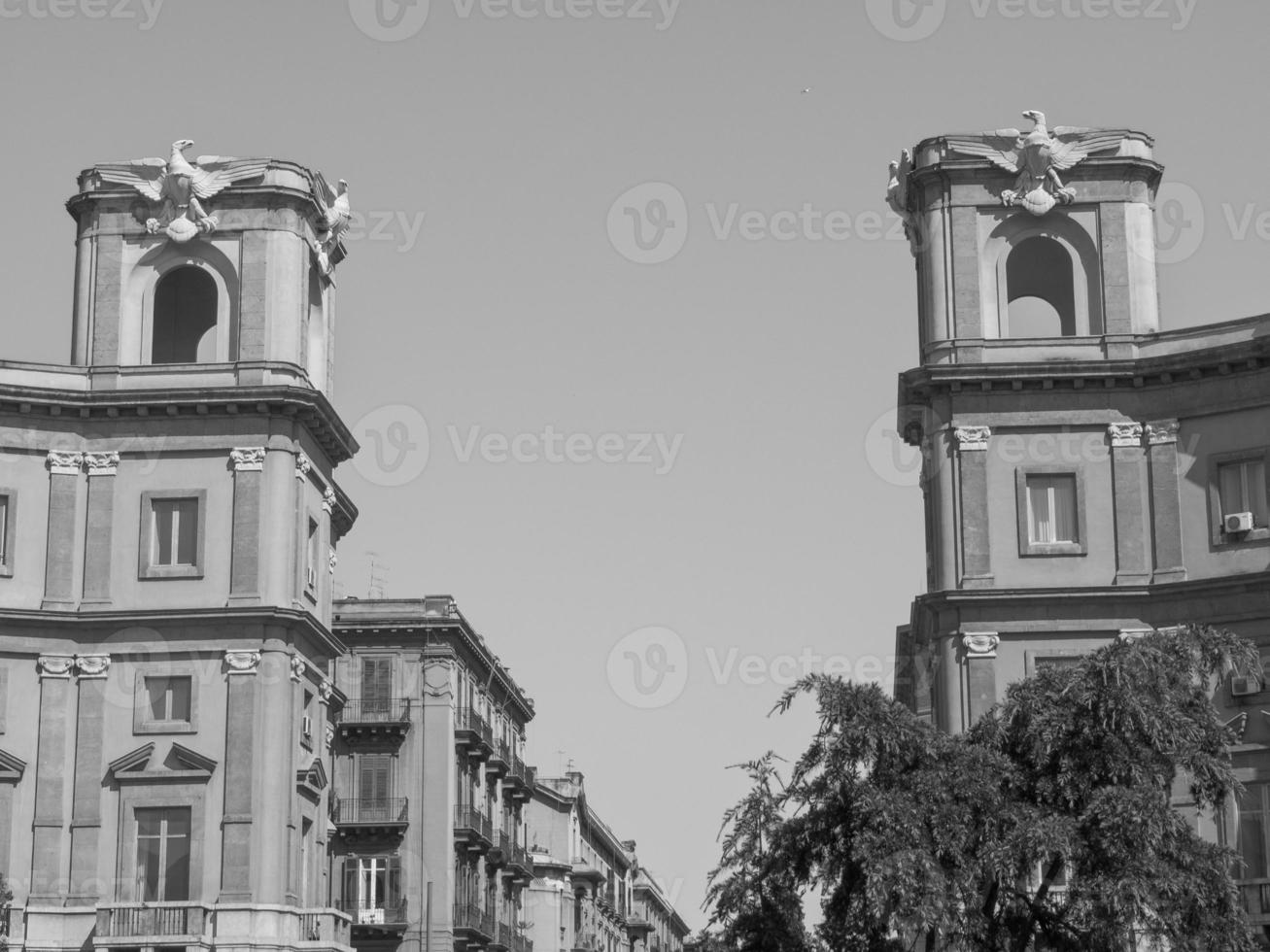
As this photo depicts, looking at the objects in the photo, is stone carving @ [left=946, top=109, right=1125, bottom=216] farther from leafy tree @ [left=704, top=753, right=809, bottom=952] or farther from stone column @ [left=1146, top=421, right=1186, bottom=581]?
leafy tree @ [left=704, top=753, right=809, bottom=952]

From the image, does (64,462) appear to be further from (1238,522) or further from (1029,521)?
(1238,522)

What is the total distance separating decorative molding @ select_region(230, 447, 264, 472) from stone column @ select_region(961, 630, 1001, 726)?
18870mm

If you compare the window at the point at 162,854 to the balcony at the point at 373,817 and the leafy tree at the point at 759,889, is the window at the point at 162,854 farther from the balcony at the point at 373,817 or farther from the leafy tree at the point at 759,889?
the balcony at the point at 373,817

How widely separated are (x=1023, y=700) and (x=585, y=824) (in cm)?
8991

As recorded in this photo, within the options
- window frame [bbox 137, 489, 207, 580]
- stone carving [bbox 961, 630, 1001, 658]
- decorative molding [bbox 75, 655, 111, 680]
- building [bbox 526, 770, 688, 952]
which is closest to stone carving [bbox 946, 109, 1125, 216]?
stone carving [bbox 961, 630, 1001, 658]

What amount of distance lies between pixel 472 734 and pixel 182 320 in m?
33.3

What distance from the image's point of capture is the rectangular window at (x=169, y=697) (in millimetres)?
58594

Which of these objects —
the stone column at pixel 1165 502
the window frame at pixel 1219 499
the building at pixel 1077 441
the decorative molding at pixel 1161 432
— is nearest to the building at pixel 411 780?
the building at pixel 1077 441

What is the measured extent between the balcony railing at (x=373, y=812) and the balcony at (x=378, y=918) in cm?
320

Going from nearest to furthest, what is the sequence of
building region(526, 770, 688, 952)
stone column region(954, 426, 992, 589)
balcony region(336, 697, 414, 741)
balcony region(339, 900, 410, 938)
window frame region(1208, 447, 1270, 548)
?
1. window frame region(1208, 447, 1270, 548)
2. stone column region(954, 426, 992, 589)
3. balcony region(339, 900, 410, 938)
4. balcony region(336, 697, 414, 741)
5. building region(526, 770, 688, 952)

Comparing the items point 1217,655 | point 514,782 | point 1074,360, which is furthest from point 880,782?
point 514,782

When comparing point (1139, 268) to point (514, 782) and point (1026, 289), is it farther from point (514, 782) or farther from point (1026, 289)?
point (514, 782)

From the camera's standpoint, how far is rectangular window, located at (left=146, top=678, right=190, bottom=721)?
2307 inches

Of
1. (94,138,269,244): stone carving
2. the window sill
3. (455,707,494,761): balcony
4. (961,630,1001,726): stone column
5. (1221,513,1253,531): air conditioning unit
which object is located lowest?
the window sill
